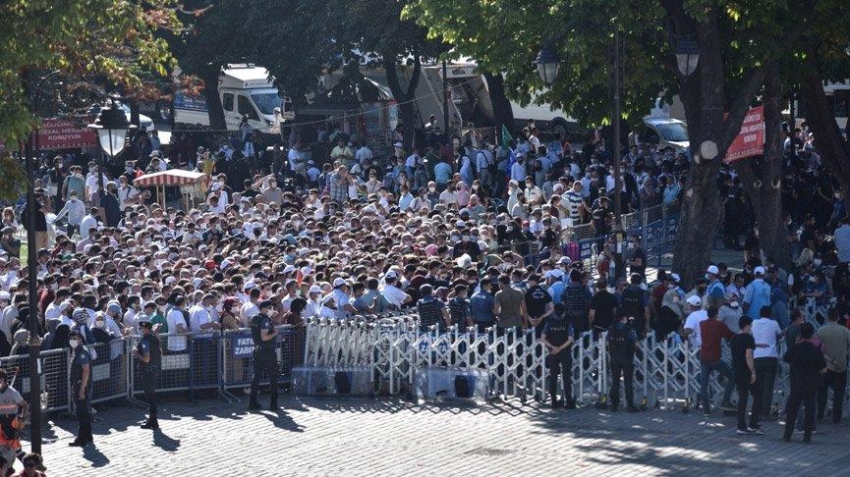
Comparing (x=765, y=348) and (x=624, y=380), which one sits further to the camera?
(x=624, y=380)

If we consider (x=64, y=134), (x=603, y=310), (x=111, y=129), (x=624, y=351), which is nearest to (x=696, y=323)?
(x=624, y=351)

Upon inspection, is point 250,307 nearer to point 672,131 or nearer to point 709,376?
point 709,376

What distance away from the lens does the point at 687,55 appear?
2422 cm

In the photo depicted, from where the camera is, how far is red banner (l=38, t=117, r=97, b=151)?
36.0 meters

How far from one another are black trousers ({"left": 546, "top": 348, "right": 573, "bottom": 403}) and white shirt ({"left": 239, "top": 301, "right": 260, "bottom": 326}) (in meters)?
4.61

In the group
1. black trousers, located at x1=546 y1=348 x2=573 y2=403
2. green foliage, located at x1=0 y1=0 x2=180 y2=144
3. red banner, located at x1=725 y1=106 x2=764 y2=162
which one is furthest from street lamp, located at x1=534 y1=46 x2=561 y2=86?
green foliage, located at x1=0 y1=0 x2=180 y2=144

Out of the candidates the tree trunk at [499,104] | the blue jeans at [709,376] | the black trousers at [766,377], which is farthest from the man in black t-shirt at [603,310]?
the tree trunk at [499,104]

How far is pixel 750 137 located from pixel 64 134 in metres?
16.9

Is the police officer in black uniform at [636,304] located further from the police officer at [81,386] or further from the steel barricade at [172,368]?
the police officer at [81,386]

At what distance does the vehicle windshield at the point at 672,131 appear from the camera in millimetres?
45031

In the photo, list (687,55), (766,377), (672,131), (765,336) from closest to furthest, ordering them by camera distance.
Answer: (765,336), (766,377), (687,55), (672,131)

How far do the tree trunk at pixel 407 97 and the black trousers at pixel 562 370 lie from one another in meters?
24.2

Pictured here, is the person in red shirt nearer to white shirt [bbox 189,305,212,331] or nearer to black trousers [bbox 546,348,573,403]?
black trousers [bbox 546,348,573,403]

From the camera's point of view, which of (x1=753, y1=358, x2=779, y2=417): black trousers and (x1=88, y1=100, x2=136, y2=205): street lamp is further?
(x1=88, y1=100, x2=136, y2=205): street lamp
